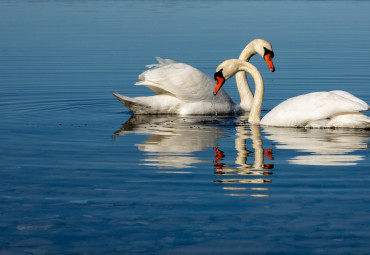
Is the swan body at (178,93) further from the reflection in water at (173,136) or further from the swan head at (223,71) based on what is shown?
the swan head at (223,71)

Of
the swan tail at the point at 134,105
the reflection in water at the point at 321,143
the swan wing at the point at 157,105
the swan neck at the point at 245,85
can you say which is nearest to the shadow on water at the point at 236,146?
the reflection in water at the point at 321,143

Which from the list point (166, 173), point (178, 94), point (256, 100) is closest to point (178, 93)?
point (178, 94)

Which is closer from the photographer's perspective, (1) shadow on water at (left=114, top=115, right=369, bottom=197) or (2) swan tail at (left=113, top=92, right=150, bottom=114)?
(1) shadow on water at (left=114, top=115, right=369, bottom=197)

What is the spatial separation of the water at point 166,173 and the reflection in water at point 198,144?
0.07 ft

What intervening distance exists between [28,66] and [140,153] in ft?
36.7

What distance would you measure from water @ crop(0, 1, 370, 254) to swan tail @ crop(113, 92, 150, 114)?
10.0 inches

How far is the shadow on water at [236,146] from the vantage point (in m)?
8.42

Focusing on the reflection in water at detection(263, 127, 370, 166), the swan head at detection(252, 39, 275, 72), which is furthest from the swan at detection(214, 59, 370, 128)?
the swan head at detection(252, 39, 275, 72)

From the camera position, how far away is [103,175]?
8.21 m

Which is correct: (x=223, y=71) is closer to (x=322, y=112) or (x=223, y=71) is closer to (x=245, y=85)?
(x=322, y=112)

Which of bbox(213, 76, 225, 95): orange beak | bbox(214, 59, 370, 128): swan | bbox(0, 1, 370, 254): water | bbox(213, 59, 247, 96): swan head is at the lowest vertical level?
bbox(0, 1, 370, 254): water

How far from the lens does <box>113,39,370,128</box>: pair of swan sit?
36.8 feet

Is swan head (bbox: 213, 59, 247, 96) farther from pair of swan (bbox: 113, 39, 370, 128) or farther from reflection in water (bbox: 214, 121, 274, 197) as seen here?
reflection in water (bbox: 214, 121, 274, 197)

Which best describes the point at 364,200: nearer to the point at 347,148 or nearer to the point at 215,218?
the point at 215,218
